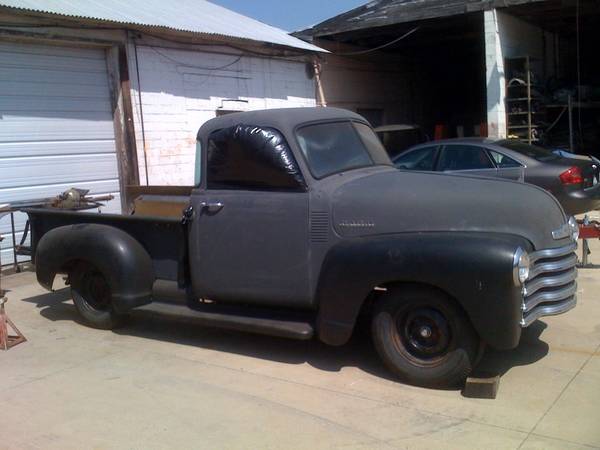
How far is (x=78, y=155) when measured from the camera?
418 inches

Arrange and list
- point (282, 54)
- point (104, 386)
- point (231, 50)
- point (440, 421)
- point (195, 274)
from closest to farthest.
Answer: point (440, 421) < point (104, 386) < point (195, 274) < point (231, 50) < point (282, 54)

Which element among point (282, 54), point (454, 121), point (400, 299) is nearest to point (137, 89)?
point (282, 54)

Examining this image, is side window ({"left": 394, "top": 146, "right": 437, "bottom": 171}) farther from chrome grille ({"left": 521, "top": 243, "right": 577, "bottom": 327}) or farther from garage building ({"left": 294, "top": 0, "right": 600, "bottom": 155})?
chrome grille ({"left": 521, "top": 243, "right": 577, "bottom": 327})

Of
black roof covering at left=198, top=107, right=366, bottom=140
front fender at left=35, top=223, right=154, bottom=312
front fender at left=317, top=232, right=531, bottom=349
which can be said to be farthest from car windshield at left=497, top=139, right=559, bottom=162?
front fender at left=35, top=223, right=154, bottom=312

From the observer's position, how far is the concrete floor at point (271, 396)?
4230 millimetres

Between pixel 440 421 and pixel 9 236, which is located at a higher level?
pixel 9 236

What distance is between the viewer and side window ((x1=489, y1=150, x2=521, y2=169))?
1030 cm

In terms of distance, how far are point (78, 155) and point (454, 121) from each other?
47.5 ft

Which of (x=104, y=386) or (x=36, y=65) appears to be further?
(x=36, y=65)

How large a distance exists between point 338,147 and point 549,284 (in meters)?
2.01

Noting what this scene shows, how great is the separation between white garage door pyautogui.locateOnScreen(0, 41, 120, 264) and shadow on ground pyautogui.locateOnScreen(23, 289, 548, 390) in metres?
3.97

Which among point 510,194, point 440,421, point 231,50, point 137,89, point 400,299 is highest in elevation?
point 231,50

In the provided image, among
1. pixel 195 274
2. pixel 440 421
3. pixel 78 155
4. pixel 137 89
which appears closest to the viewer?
pixel 440 421

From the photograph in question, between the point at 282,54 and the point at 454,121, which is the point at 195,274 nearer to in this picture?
the point at 282,54
